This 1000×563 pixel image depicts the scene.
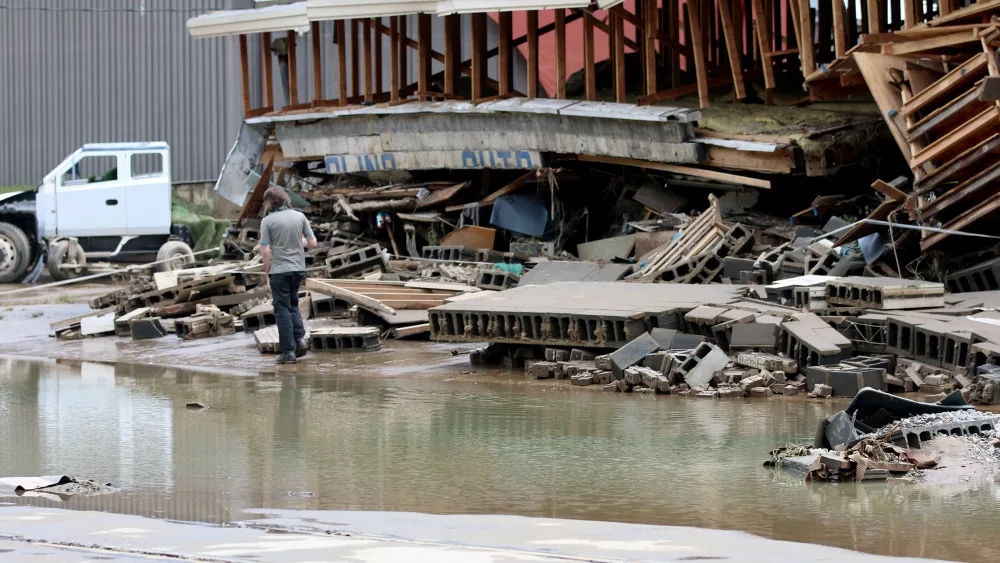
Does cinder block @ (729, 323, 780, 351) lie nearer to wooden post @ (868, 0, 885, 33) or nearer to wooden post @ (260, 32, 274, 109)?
wooden post @ (868, 0, 885, 33)

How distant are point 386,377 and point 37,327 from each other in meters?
7.23

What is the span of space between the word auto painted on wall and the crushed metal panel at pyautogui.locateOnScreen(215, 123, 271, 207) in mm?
1776

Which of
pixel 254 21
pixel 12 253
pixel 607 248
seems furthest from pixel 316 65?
pixel 607 248

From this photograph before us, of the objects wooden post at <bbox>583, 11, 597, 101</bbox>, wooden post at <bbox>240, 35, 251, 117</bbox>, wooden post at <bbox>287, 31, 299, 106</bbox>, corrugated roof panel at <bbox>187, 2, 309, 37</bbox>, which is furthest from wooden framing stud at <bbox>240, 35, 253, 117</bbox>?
wooden post at <bbox>583, 11, 597, 101</bbox>

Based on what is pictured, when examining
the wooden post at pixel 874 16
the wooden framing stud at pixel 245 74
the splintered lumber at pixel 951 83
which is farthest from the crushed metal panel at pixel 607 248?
the wooden framing stud at pixel 245 74

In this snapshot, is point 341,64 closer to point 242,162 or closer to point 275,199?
point 242,162

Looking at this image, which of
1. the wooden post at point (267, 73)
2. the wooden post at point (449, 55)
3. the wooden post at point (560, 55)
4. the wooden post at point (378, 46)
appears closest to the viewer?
the wooden post at point (560, 55)

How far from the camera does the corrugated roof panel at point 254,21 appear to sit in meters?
22.2

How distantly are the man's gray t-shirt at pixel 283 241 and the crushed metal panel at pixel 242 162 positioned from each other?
10425 mm

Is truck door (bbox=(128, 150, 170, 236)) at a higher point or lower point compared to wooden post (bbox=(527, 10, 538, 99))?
lower

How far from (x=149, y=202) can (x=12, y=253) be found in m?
2.73

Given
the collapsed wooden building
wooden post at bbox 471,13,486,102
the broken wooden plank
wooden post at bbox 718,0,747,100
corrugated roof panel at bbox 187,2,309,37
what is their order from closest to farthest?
1. the collapsed wooden building
2. the broken wooden plank
3. wooden post at bbox 718,0,747,100
4. wooden post at bbox 471,13,486,102
5. corrugated roof panel at bbox 187,2,309,37

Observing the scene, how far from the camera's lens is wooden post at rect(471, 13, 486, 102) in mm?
20938

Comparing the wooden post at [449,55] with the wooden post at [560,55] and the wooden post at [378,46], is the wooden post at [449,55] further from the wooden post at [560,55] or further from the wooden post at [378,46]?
the wooden post at [560,55]
